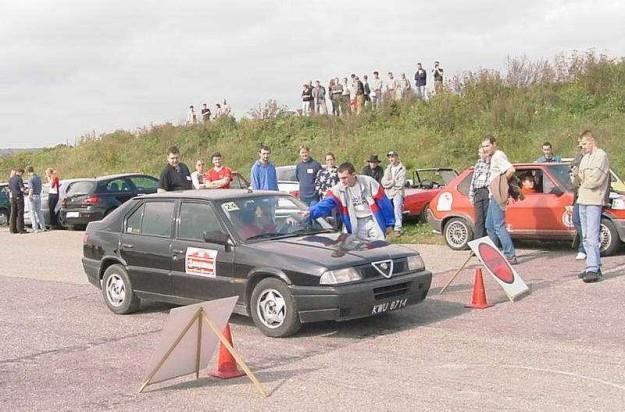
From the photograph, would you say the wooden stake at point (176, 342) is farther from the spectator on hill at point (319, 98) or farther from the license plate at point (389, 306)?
the spectator on hill at point (319, 98)

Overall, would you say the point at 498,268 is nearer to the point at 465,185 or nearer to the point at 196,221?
the point at 196,221

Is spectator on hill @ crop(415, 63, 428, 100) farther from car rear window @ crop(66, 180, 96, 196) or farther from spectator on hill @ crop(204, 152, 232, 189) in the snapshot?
spectator on hill @ crop(204, 152, 232, 189)

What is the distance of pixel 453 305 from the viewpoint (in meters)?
9.35

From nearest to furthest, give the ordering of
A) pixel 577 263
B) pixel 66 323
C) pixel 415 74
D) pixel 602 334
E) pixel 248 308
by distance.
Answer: pixel 602 334 < pixel 248 308 < pixel 66 323 < pixel 577 263 < pixel 415 74

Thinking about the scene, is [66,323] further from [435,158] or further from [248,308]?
[435,158]

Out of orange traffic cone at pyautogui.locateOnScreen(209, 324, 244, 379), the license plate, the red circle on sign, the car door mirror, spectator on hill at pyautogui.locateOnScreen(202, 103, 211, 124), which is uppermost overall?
spectator on hill at pyautogui.locateOnScreen(202, 103, 211, 124)

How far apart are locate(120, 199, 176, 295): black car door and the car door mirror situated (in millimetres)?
692

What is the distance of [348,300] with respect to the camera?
7.64m

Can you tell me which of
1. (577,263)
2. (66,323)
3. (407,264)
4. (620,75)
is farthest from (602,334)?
(620,75)

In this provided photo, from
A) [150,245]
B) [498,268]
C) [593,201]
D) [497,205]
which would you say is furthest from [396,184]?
[150,245]

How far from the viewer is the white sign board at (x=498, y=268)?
366 inches

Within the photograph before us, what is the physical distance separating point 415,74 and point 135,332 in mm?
25615

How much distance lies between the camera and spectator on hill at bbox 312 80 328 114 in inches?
1406

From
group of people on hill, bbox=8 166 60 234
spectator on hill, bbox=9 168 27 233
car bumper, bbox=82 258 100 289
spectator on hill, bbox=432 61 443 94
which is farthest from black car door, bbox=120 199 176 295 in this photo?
Answer: spectator on hill, bbox=432 61 443 94
